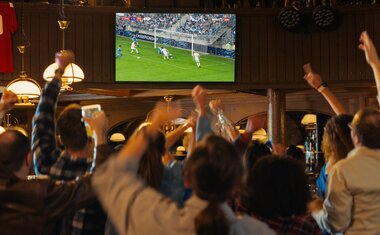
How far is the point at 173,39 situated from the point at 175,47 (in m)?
0.14

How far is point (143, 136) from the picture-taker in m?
2.15

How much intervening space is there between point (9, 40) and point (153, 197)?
889cm

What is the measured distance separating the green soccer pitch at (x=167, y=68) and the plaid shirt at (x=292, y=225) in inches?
329

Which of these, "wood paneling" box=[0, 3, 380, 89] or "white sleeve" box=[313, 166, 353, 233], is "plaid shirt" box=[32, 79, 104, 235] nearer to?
"white sleeve" box=[313, 166, 353, 233]

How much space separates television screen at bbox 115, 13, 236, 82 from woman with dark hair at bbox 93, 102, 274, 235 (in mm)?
8845

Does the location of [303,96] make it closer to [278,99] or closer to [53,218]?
[278,99]

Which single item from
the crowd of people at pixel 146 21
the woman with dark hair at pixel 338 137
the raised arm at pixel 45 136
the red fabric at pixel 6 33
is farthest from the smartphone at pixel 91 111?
the crowd of people at pixel 146 21

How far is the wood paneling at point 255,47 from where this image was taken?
1068 cm

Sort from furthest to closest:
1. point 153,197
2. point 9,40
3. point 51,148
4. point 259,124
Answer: point 9,40, point 259,124, point 51,148, point 153,197

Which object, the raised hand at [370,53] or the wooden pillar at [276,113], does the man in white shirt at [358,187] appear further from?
the wooden pillar at [276,113]

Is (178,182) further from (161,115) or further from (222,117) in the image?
(222,117)

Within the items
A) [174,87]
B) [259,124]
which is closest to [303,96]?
[174,87]

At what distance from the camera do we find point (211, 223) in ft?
6.49

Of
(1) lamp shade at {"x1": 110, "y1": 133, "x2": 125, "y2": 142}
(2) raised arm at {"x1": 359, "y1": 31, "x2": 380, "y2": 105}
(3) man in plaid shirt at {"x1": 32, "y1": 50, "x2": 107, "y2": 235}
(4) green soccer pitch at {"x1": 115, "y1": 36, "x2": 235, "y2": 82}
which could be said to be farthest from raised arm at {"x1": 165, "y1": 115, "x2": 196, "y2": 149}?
(1) lamp shade at {"x1": 110, "y1": 133, "x2": 125, "y2": 142}
